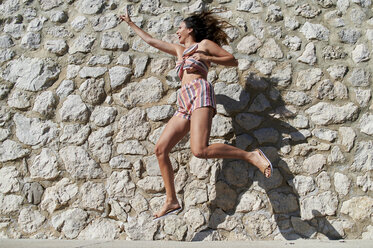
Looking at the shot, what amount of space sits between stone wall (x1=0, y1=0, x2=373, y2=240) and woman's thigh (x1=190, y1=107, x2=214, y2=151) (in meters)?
0.52

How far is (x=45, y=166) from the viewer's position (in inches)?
140

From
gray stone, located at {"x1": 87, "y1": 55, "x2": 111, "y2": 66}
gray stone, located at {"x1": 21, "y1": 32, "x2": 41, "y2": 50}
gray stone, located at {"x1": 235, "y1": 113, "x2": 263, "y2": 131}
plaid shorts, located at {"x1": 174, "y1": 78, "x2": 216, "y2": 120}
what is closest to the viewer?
plaid shorts, located at {"x1": 174, "y1": 78, "x2": 216, "y2": 120}

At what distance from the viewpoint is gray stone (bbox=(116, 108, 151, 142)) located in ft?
11.7

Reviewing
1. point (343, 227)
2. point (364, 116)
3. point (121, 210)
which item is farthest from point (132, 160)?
point (364, 116)

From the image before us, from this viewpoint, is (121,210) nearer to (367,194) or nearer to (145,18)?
(145,18)

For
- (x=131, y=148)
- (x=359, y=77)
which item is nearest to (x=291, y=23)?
(x=359, y=77)

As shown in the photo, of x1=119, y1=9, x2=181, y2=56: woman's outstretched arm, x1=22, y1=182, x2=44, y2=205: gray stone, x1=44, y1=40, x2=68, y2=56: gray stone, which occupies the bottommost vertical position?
x1=22, y1=182, x2=44, y2=205: gray stone

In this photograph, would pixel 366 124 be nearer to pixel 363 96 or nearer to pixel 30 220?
pixel 363 96

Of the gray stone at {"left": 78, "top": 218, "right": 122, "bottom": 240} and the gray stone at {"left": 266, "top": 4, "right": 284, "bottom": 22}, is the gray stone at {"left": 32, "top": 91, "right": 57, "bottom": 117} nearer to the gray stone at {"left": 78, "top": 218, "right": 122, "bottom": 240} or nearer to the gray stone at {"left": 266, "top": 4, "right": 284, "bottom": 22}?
the gray stone at {"left": 78, "top": 218, "right": 122, "bottom": 240}

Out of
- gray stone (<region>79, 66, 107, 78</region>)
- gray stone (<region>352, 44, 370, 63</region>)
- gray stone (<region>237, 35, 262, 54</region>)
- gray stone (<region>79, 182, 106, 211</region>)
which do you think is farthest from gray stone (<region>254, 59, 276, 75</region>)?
gray stone (<region>79, 182, 106, 211</region>)

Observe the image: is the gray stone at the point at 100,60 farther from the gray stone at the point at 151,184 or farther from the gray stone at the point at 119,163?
the gray stone at the point at 151,184

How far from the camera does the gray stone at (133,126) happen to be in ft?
11.7

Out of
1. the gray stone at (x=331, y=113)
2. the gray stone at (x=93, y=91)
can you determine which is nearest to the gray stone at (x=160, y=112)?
the gray stone at (x=93, y=91)

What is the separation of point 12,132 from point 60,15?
1.26 m
